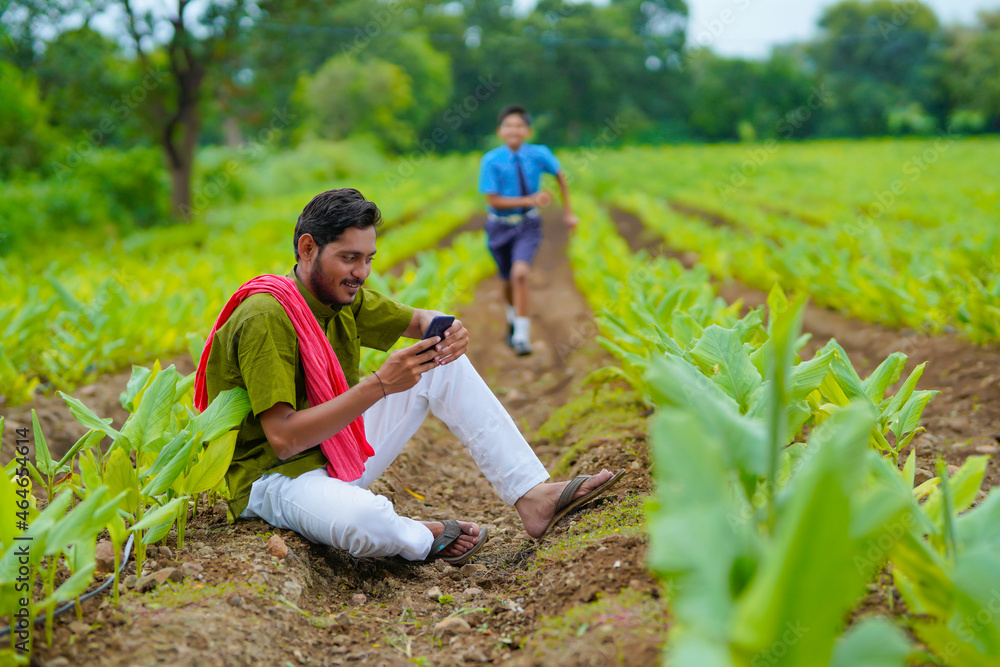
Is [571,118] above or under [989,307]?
above

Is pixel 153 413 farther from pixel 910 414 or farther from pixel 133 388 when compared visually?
pixel 910 414

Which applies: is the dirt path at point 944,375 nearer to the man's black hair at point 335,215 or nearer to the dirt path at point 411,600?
the dirt path at point 411,600

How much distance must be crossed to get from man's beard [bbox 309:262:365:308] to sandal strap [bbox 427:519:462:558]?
30.6 inches

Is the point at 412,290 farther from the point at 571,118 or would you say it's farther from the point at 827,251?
the point at 571,118

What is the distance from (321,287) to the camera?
215cm

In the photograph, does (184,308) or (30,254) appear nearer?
(184,308)

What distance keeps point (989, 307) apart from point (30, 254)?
388 inches

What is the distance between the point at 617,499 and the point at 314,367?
1091 millimetres

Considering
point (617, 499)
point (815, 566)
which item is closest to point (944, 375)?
point (617, 499)

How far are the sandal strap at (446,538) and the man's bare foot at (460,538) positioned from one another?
0.05 feet

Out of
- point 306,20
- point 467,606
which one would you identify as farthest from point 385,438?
point 306,20

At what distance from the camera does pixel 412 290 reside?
4.64 meters

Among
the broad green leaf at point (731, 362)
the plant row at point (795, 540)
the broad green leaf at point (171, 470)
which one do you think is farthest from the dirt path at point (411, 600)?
the broad green leaf at point (731, 362)

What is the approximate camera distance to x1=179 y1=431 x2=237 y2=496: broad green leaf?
203 centimetres
